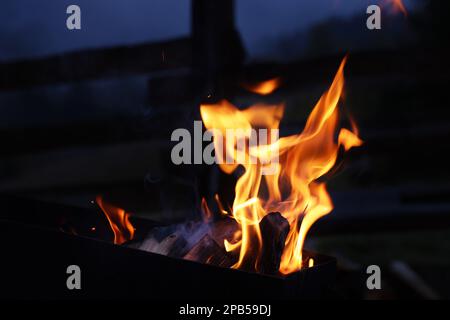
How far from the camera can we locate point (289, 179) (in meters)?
3.14

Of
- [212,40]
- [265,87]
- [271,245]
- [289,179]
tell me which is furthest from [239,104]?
[271,245]

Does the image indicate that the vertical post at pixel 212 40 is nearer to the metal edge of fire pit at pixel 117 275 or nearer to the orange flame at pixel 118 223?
the orange flame at pixel 118 223

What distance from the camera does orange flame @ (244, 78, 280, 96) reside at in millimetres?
3816

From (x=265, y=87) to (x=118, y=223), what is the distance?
1.28 m

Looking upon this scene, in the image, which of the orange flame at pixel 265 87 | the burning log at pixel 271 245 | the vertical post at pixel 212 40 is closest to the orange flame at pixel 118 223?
the burning log at pixel 271 245

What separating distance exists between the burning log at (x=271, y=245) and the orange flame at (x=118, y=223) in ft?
2.58

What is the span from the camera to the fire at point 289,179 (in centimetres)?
278

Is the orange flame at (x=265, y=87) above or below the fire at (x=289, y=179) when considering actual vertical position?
above

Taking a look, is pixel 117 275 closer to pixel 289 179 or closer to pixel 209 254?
pixel 209 254

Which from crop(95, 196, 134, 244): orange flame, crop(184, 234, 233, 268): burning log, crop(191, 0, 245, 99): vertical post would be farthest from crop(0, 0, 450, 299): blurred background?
crop(184, 234, 233, 268): burning log

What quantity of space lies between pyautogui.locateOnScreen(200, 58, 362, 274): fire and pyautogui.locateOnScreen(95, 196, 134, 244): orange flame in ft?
1.84

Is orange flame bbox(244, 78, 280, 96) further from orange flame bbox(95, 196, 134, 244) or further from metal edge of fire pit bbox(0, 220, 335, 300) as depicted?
metal edge of fire pit bbox(0, 220, 335, 300)

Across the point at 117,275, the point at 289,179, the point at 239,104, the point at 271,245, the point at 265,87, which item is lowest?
the point at 117,275

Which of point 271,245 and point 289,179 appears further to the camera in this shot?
point 289,179
